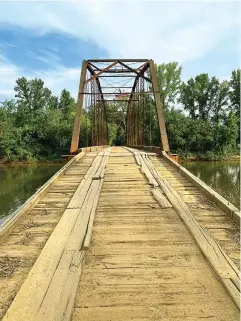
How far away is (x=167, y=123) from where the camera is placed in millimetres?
38000

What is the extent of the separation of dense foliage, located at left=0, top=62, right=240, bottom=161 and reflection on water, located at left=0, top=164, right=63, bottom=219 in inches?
159

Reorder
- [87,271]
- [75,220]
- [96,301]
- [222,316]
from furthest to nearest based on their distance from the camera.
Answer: [75,220]
[87,271]
[96,301]
[222,316]

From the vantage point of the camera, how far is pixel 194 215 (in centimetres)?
355

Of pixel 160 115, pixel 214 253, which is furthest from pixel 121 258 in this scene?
pixel 160 115

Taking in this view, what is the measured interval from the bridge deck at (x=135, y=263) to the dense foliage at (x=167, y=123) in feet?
90.6

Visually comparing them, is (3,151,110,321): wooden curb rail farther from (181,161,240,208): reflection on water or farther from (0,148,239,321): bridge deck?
(181,161,240,208): reflection on water

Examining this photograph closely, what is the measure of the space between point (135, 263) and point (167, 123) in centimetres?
3646

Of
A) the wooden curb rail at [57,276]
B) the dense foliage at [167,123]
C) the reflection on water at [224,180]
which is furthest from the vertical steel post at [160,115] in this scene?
the dense foliage at [167,123]

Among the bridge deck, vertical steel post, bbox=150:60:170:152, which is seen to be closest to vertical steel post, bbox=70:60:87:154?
vertical steel post, bbox=150:60:170:152

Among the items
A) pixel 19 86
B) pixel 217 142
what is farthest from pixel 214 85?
pixel 19 86

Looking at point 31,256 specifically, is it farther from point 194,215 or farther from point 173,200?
point 173,200

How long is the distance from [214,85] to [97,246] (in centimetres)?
4650

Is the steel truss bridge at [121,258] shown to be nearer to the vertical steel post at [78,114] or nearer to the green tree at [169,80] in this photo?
the vertical steel post at [78,114]

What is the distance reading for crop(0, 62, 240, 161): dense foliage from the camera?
36.7m
